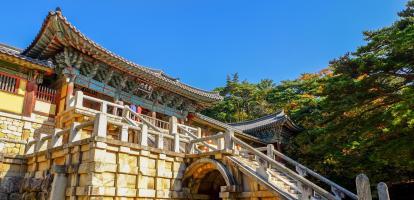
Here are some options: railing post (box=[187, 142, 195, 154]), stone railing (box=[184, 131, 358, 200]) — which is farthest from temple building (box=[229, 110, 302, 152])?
railing post (box=[187, 142, 195, 154])

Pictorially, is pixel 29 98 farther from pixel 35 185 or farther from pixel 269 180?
pixel 269 180

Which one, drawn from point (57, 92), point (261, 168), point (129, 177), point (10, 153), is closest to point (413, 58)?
point (261, 168)

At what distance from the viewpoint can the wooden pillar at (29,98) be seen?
13500 millimetres

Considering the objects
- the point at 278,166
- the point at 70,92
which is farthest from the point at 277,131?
the point at 70,92

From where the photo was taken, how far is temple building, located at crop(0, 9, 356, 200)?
32.8 ft

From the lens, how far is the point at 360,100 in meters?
14.0

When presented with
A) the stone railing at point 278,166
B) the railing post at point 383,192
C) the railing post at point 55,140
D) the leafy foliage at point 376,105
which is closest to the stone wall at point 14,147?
the railing post at point 55,140

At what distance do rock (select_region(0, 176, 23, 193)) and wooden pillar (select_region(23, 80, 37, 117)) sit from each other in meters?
2.70

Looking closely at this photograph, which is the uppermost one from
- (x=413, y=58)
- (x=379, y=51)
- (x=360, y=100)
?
(x=379, y=51)

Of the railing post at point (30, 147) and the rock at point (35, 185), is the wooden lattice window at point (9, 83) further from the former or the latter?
the rock at point (35, 185)

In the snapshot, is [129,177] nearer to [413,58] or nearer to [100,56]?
[100,56]

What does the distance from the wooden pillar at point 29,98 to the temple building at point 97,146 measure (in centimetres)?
4

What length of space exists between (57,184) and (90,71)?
6648 mm

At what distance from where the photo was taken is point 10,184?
39.1 ft
